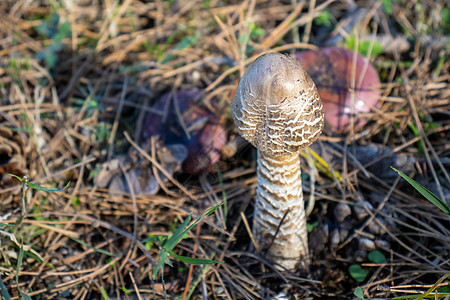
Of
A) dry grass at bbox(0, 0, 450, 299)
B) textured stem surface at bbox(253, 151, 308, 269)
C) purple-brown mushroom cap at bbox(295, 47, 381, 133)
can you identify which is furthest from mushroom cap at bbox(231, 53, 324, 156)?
purple-brown mushroom cap at bbox(295, 47, 381, 133)

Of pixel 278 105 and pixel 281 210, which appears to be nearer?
pixel 278 105

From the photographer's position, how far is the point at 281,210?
8.08 ft

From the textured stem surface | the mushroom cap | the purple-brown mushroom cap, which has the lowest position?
the textured stem surface

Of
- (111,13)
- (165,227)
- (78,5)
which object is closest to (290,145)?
(165,227)

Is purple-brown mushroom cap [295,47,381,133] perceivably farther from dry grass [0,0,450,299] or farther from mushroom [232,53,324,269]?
mushroom [232,53,324,269]

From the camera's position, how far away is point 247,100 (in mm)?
1885

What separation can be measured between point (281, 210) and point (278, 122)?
0.82 m

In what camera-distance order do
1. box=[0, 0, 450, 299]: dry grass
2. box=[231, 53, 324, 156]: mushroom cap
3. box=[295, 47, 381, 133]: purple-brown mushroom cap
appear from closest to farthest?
box=[231, 53, 324, 156]: mushroom cap < box=[0, 0, 450, 299]: dry grass < box=[295, 47, 381, 133]: purple-brown mushroom cap

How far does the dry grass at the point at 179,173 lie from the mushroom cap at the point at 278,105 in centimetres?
96

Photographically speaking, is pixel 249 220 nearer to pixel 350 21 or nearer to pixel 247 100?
pixel 247 100

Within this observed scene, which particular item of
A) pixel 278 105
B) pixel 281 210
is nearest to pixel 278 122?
pixel 278 105

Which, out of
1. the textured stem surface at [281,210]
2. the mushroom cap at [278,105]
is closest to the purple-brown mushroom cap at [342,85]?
the textured stem surface at [281,210]

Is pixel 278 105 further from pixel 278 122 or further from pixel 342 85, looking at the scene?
pixel 342 85

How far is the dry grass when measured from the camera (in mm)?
2688
